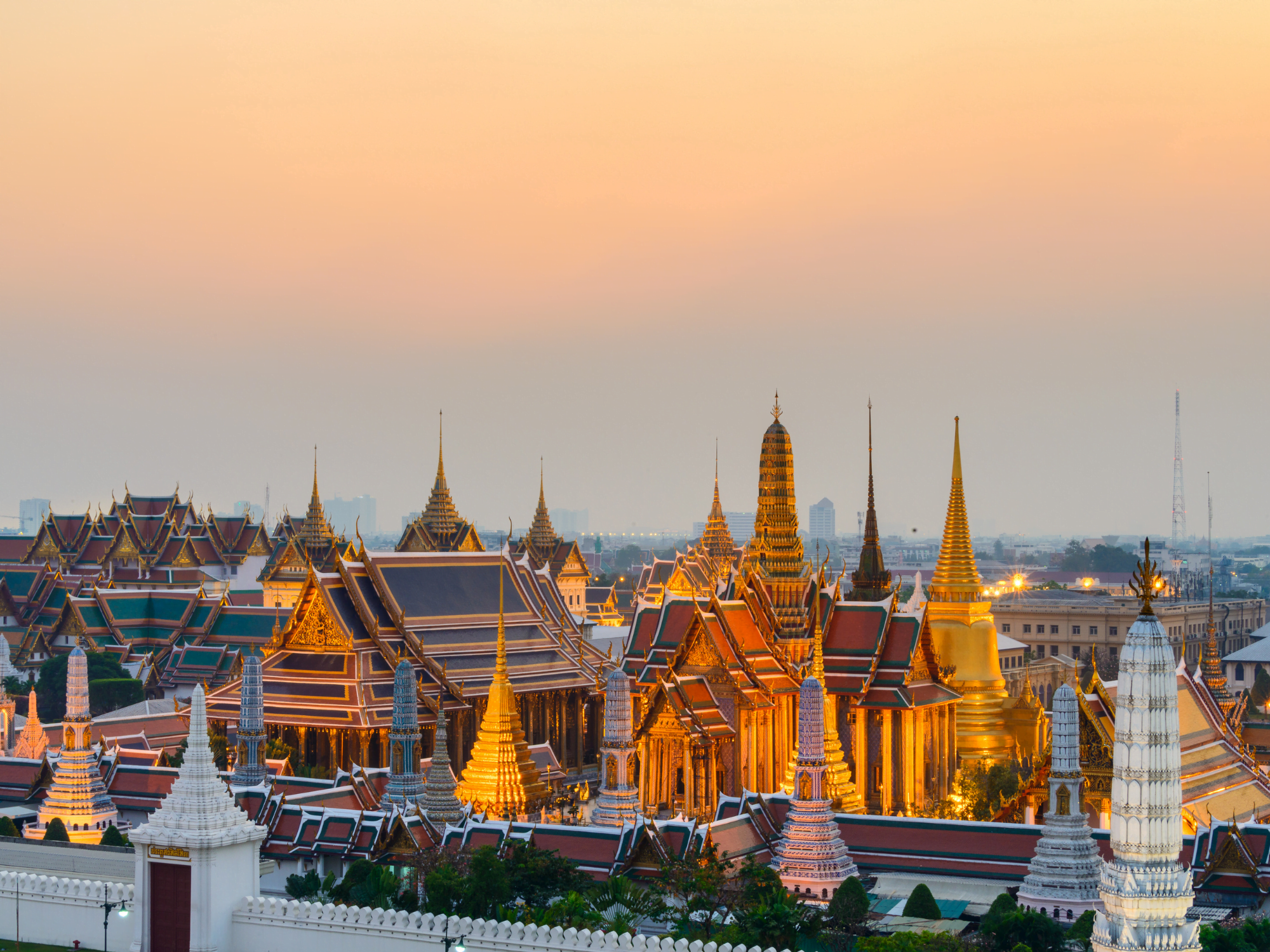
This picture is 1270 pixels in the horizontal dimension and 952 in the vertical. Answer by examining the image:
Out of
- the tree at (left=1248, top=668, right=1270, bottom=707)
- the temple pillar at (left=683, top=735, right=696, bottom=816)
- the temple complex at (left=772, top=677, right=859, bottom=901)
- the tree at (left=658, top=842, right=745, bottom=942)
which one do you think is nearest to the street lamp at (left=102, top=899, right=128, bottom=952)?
the tree at (left=658, top=842, right=745, bottom=942)

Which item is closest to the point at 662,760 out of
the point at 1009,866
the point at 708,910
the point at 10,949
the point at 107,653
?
the point at 1009,866

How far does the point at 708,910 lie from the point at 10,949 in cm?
1007

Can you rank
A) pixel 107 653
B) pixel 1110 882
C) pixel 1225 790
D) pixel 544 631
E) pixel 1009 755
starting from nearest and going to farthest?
pixel 1110 882, pixel 1225 790, pixel 1009 755, pixel 544 631, pixel 107 653

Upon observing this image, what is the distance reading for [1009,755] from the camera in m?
46.7

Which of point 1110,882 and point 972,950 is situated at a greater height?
point 1110,882

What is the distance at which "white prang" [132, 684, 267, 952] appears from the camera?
25.4 meters

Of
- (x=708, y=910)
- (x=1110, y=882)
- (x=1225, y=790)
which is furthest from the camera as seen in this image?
(x=1225, y=790)

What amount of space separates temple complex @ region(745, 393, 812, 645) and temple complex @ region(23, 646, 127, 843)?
→ 16.2m

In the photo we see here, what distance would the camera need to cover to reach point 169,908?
2564 centimetres

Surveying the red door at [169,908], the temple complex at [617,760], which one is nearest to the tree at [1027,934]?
the temple complex at [617,760]

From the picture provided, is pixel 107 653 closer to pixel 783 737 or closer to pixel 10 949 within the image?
pixel 783 737

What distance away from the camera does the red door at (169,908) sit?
2552cm

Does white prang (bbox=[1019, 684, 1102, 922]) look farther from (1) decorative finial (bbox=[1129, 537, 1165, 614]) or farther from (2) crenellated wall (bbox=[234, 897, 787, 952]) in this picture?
(1) decorative finial (bbox=[1129, 537, 1165, 614])

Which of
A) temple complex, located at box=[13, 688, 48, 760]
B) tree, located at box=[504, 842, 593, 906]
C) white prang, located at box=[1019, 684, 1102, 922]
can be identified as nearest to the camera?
tree, located at box=[504, 842, 593, 906]
